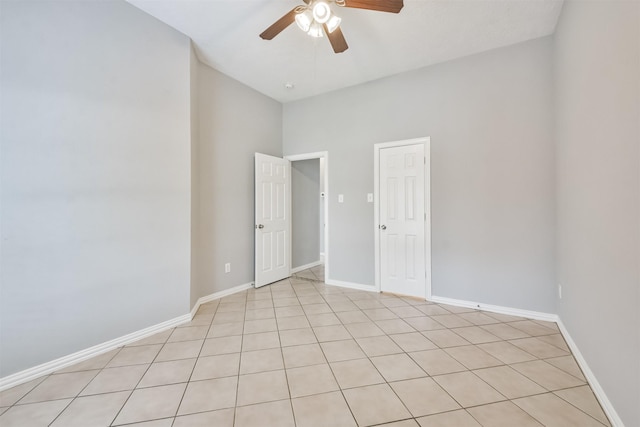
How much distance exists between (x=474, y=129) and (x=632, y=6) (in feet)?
5.85

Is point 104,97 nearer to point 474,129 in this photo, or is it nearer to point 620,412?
point 474,129

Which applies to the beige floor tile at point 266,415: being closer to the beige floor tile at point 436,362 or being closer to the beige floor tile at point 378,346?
the beige floor tile at point 378,346

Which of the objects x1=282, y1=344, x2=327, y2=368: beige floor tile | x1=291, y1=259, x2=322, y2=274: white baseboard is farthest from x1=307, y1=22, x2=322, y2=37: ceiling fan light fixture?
x1=291, y1=259, x2=322, y2=274: white baseboard

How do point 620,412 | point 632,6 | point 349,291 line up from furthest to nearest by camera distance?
point 349,291
point 620,412
point 632,6

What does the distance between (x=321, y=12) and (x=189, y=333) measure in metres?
2.91

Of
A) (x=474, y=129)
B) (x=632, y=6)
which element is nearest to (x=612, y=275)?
(x=632, y=6)

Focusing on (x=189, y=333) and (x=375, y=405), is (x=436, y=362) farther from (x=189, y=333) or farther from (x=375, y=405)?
(x=189, y=333)

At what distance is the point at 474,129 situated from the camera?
2.94 meters

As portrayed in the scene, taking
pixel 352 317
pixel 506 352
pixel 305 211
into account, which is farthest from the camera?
pixel 305 211

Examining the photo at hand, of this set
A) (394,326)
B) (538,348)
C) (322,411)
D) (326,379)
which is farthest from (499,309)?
(322,411)

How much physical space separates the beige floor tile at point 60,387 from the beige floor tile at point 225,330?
84 cm

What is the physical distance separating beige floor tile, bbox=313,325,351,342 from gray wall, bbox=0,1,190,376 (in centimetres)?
140

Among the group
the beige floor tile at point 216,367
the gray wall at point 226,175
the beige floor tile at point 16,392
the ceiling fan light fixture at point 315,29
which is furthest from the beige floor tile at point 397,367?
the ceiling fan light fixture at point 315,29

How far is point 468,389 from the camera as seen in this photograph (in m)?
1.65
